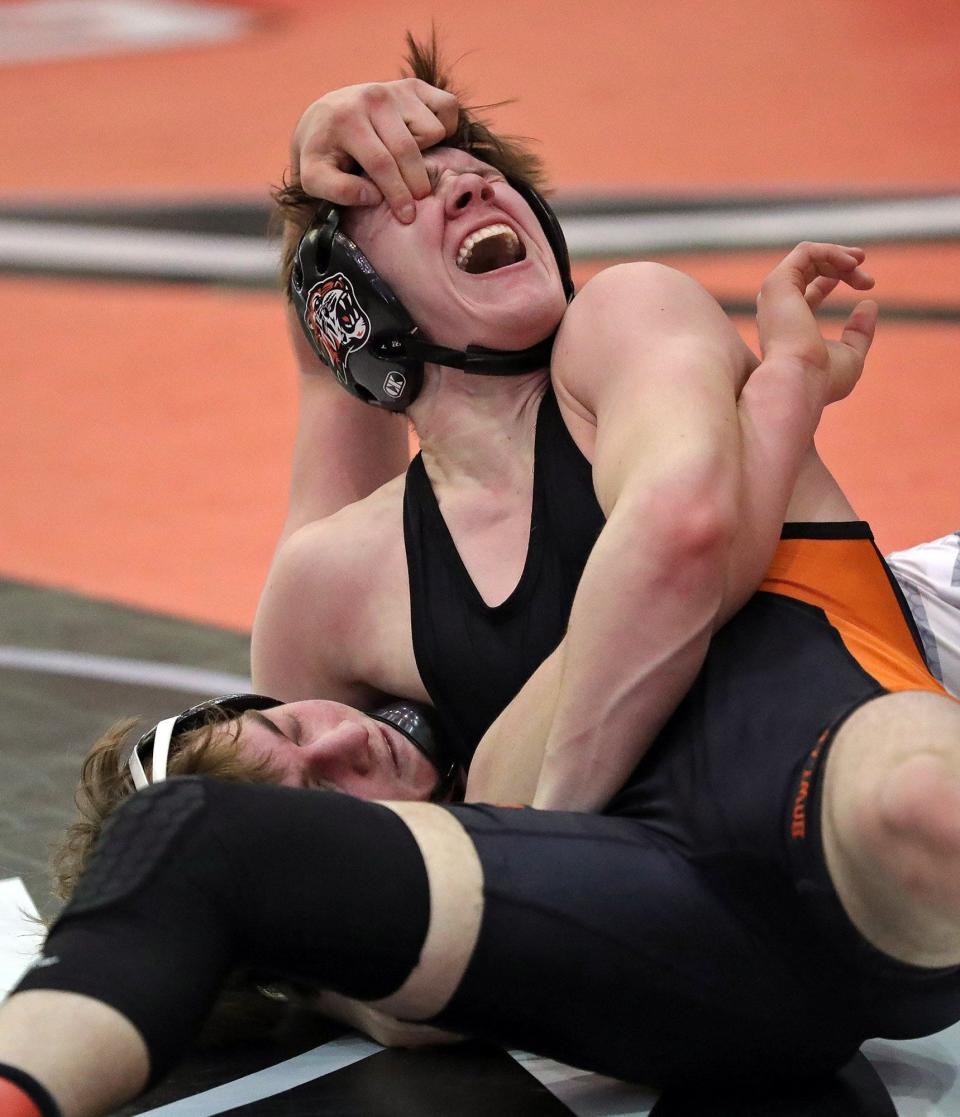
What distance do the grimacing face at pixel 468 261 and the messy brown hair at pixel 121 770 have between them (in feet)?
2.32

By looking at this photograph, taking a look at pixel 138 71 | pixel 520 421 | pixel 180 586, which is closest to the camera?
pixel 520 421

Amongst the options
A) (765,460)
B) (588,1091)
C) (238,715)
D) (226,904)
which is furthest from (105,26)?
(226,904)

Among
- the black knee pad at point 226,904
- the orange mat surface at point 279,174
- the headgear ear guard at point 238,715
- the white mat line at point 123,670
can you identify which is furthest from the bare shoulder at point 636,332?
the orange mat surface at point 279,174

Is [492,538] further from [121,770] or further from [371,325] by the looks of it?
[121,770]

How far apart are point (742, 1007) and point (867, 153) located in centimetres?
586

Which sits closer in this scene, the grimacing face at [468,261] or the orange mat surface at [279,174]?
the grimacing face at [468,261]

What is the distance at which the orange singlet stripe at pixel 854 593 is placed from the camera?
2.30 meters

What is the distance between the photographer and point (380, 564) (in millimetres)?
2797

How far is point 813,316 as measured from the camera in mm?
2570

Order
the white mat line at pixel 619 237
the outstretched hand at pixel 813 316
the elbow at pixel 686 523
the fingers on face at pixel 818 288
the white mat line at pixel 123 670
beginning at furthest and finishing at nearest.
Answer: the white mat line at pixel 619 237 → the white mat line at pixel 123 670 → the fingers on face at pixel 818 288 → the outstretched hand at pixel 813 316 → the elbow at pixel 686 523

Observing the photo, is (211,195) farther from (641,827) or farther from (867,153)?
(641,827)

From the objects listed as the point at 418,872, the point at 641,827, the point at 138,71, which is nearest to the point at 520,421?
the point at 641,827

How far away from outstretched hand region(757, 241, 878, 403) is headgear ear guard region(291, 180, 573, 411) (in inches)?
14.1

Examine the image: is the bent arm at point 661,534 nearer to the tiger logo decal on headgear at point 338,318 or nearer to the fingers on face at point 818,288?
the fingers on face at point 818,288
